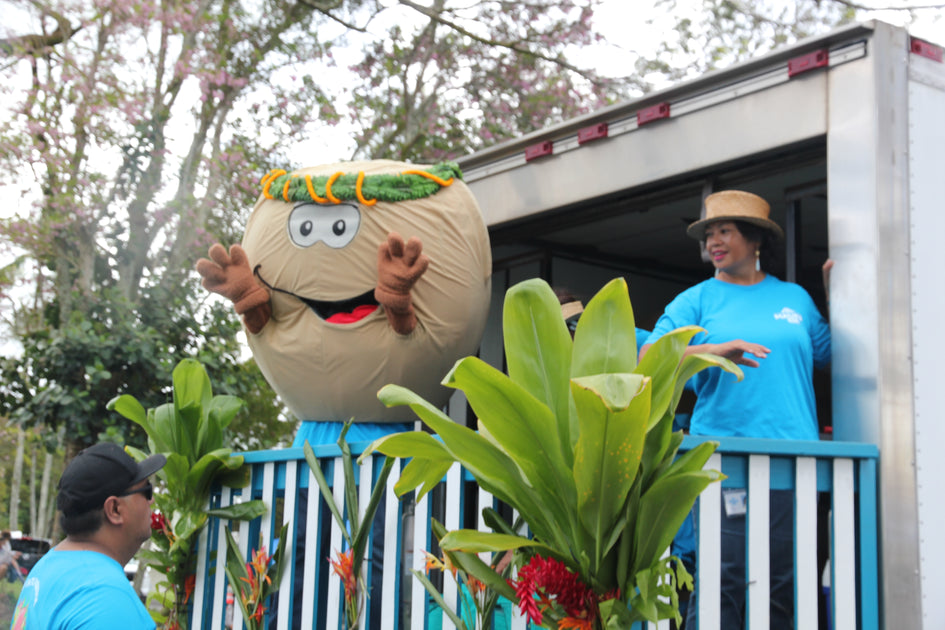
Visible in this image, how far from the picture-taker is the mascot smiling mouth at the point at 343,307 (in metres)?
4.56

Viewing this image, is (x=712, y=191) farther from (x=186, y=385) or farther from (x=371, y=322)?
(x=186, y=385)

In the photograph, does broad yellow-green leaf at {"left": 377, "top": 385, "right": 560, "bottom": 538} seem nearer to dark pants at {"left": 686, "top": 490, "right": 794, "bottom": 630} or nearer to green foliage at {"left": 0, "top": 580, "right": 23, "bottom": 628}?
dark pants at {"left": 686, "top": 490, "right": 794, "bottom": 630}

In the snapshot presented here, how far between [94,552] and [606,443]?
1429 millimetres

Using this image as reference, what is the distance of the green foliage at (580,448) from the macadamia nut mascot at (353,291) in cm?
176

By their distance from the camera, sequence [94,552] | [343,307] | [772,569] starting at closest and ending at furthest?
1. [94,552]
2. [772,569]
3. [343,307]

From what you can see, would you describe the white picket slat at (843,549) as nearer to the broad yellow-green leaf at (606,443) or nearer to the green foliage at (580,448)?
the green foliage at (580,448)

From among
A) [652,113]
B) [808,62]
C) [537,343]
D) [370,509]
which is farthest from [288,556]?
[808,62]

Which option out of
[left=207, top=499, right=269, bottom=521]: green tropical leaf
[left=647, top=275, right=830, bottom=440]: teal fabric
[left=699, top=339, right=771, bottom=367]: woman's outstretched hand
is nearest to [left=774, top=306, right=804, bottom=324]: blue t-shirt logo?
[left=647, top=275, right=830, bottom=440]: teal fabric

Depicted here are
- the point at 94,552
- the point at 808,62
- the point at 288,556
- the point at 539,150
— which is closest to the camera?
the point at 94,552

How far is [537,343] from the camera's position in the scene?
8.77 feet

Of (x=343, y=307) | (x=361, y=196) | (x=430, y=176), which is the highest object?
(x=430, y=176)

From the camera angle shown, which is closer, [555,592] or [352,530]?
[555,592]

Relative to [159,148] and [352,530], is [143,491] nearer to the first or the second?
[352,530]

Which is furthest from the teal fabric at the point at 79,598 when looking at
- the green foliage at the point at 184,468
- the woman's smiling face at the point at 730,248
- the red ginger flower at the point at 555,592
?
the woman's smiling face at the point at 730,248
